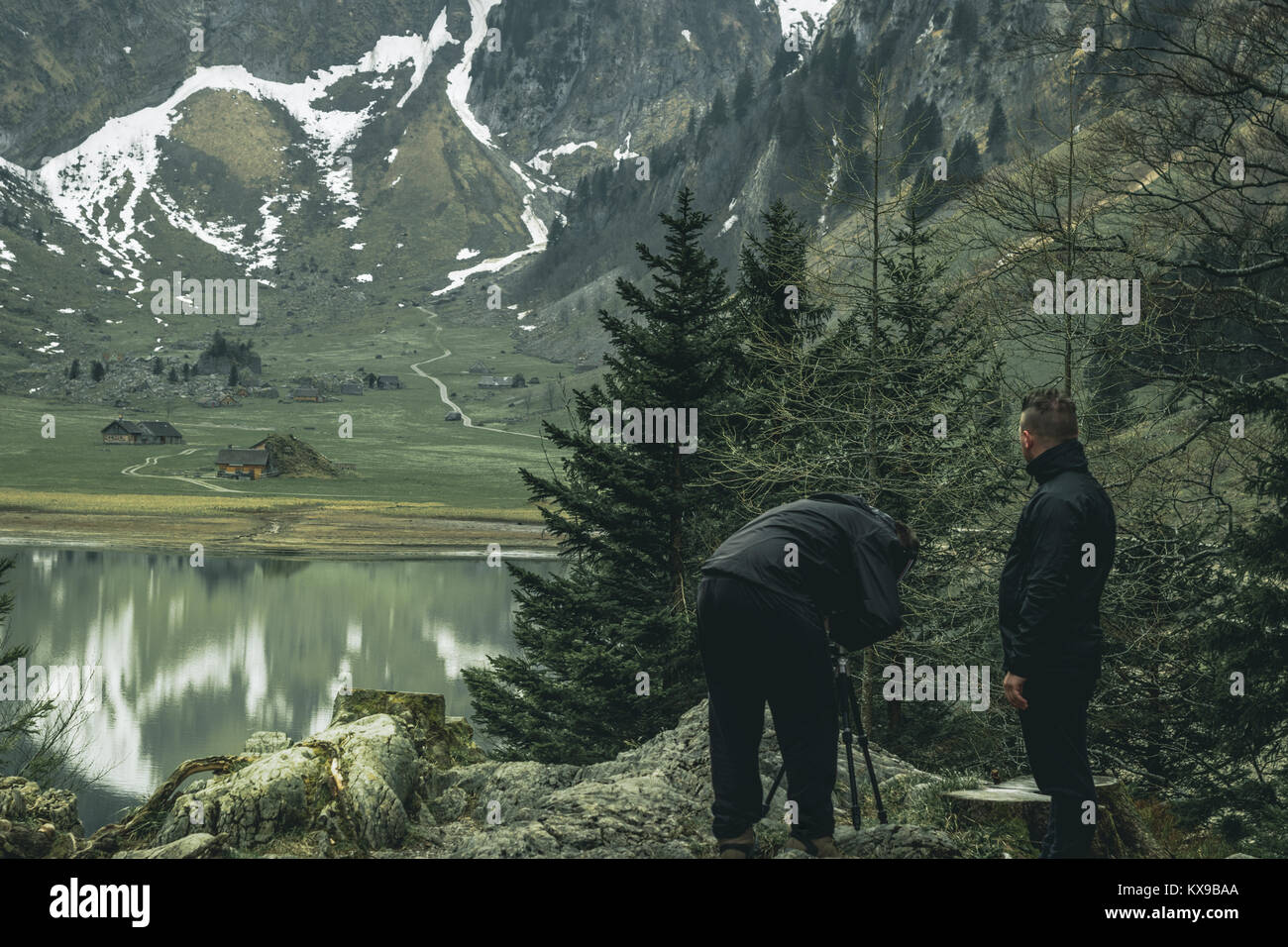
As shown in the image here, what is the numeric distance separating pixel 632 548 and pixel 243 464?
92.8 metres

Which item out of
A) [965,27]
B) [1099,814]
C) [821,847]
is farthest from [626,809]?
[965,27]

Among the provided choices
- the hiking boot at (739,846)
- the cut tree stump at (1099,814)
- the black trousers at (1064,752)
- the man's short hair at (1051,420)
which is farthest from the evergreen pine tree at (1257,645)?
the hiking boot at (739,846)

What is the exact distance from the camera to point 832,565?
6.01 m

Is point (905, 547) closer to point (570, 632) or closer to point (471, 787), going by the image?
point (471, 787)

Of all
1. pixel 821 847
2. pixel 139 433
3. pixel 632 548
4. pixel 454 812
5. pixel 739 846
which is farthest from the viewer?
pixel 139 433

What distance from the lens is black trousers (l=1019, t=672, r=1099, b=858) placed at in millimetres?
5977

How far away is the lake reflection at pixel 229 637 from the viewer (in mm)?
35438

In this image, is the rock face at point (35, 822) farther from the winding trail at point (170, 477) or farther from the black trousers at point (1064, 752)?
the winding trail at point (170, 477)

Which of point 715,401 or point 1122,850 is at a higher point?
point 715,401

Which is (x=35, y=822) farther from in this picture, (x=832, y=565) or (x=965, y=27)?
(x=965, y=27)

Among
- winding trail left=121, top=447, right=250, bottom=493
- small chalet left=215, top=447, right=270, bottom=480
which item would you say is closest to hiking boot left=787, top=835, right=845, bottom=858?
winding trail left=121, top=447, right=250, bottom=493

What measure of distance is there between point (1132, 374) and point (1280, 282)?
516 cm
